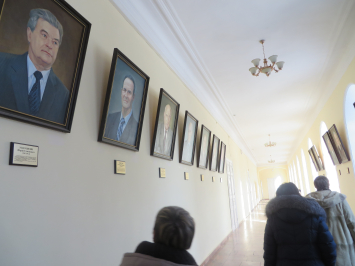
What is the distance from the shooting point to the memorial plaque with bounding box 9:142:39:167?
232 centimetres

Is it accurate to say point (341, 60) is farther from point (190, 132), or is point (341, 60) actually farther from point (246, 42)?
point (190, 132)

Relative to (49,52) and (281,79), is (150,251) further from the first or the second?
(281,79)

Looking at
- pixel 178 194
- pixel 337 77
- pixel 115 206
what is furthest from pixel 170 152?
pixel 337 77

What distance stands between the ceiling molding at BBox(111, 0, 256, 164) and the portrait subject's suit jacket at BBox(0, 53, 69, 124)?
2.16m

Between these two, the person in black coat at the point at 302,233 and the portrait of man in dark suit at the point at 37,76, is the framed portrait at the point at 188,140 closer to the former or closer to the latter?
the person in black coat at the point at 302,233

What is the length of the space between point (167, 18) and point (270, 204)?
4135 mm

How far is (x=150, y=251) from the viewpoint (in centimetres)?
190

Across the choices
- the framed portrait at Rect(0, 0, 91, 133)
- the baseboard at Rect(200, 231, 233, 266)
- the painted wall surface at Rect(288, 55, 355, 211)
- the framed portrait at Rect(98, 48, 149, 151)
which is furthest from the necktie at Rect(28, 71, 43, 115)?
the painted wall surface at Rect(288, 55, 355, 211)

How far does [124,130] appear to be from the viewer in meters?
4.07

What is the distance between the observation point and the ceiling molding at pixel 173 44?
4.91 metres

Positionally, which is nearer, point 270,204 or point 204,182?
point 270,204

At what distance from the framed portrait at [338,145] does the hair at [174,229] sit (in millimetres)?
8872

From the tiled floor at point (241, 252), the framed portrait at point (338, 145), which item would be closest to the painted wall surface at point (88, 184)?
the tiled floor at point (241, 252)

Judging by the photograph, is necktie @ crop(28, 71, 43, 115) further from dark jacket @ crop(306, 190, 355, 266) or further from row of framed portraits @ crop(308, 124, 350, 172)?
row of framed portraits @ crop(308, 124, 350, 172)
